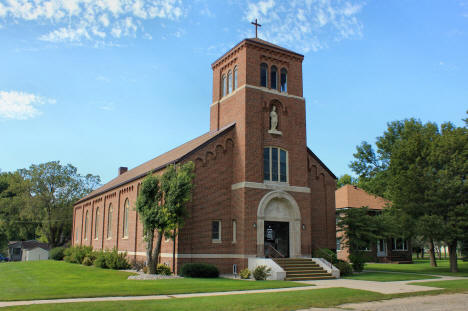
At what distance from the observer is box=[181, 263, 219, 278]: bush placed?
2292cm

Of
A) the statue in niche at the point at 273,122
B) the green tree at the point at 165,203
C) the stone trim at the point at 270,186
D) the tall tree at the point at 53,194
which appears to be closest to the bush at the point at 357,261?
the stone trim at the point at 270,186

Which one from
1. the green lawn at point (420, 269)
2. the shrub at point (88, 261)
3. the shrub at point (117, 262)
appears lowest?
the green lawn at point (420, 269)

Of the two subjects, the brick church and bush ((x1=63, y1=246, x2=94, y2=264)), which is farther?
bush ((x1=63, y1=246, x2=94, y2=264))

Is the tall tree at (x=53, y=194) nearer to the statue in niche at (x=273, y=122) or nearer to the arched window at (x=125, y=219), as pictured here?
the arched window at (x=125, y=219)

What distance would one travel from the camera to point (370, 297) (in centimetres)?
1530

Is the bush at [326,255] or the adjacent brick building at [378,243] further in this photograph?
the adjacent brick building at [378,243]

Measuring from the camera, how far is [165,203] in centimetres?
2331

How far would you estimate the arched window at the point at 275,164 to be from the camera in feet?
88.7

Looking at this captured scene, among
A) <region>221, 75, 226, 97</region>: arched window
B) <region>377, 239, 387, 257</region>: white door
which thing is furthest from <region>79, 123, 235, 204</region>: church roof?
<region>377, 239, 387, 257</region>: white door

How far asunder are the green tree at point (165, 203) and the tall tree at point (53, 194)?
4302 cm

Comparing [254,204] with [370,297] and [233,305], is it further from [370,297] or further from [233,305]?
[233,305]

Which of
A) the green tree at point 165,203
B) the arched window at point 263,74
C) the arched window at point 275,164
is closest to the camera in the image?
the green tree at point 165,203

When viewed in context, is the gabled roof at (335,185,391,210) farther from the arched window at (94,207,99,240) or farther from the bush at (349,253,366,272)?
the arched window at (94,207,99,240)

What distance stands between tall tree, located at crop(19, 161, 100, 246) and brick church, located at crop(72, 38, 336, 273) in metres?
35.0
